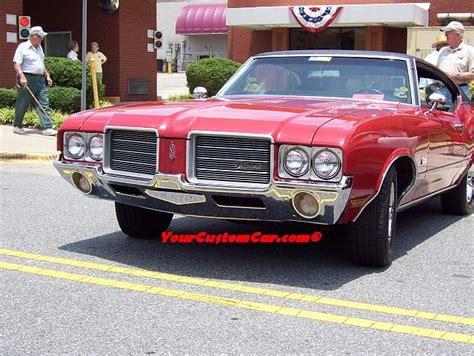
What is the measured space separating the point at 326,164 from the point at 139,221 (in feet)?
6.53

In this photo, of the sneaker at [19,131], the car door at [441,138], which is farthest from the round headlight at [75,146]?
the sneaker at [19,131]

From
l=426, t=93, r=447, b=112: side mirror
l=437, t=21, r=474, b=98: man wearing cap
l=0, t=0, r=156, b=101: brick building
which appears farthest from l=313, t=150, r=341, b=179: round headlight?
l=0, t=0, r=156, b=101: brick building

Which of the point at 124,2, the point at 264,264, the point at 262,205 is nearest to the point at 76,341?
the point at 262,205

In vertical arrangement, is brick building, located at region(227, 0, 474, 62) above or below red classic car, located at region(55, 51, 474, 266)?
above

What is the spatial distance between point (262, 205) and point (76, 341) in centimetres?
154

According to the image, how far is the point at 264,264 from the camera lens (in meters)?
5.36

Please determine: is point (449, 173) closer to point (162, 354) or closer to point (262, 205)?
point (262, 205)

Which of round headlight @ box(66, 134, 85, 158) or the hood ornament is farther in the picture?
round headlight @ box(66, 134, 85, 158)

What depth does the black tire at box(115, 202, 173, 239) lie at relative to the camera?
236 inches

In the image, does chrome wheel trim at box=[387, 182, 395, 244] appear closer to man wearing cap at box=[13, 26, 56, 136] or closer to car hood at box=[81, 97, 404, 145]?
car hood at box=[81, 97, 404, 145]

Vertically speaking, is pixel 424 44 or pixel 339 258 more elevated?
pixel 424 44

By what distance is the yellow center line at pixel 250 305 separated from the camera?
13.1 ft

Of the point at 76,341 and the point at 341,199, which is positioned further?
the point at 341,199

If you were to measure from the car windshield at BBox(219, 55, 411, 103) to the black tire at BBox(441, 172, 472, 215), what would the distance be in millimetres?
1619
